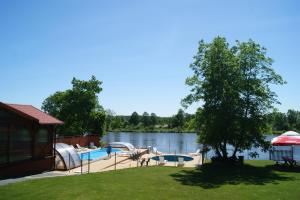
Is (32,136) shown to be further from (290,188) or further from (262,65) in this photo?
(262,65)

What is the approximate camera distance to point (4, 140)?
1834cm

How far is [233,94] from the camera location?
80.7 feet

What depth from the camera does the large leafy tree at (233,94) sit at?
24.7m

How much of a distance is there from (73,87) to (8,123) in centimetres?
3279

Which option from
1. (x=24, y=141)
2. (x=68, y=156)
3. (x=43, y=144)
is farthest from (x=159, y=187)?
(x=68, y=156)

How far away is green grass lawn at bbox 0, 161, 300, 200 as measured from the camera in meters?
13.8

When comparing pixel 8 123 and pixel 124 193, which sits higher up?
pixel 8 123

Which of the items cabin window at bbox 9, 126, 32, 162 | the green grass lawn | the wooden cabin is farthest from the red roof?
the green grass lawn

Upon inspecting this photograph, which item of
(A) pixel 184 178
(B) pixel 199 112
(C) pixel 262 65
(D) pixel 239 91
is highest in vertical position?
(C) pixel 262 65

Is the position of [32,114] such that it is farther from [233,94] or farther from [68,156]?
[233,94]

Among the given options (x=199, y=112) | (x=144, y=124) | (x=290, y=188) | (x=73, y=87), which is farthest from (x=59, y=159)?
(x=144, y=124)

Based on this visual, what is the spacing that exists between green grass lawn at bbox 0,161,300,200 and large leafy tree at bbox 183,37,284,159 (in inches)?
184

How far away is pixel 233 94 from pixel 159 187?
38.2 feet

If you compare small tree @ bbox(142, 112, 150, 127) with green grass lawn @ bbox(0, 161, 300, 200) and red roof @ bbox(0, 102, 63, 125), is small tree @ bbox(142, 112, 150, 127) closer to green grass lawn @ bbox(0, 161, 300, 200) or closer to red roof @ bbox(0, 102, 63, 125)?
red roof @ bbox(0, 102, 63, 125)
